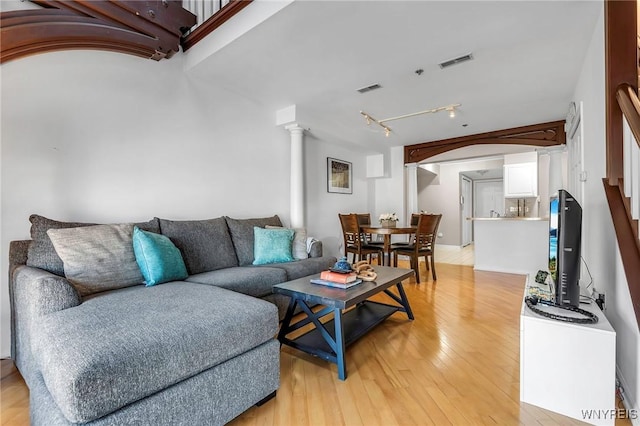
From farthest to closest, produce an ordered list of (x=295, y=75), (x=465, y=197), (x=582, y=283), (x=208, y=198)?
1. (x=465, y=197)
2. (x=208, y=198)
3. (x=295, y=75)
4. (x=582, y=283)

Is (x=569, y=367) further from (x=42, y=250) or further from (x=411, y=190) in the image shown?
(x=411, y=190)

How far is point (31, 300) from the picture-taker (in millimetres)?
1392

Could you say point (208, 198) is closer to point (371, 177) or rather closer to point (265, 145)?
point (265, 145)

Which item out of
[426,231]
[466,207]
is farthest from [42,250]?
[466,207]

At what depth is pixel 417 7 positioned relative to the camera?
6.34 feet

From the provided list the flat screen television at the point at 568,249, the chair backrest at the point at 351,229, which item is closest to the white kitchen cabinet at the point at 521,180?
the chair backrest at the point at 351,229

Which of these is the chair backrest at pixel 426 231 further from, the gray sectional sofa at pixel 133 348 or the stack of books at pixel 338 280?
the gray sectional sofa at pixel 133 348

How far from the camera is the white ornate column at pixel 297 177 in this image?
3.92m

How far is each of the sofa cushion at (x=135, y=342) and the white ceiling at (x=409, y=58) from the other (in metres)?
1.95

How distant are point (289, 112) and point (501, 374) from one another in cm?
341

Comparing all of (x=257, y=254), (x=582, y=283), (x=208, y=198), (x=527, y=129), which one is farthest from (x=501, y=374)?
(x=527, y=129)

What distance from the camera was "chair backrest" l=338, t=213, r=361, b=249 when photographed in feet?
13.9

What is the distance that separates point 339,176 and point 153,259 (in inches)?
148

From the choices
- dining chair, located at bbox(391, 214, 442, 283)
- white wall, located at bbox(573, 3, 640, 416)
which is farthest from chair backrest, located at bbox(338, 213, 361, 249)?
white wall, located at bbox(573, 3, 640, 416)
